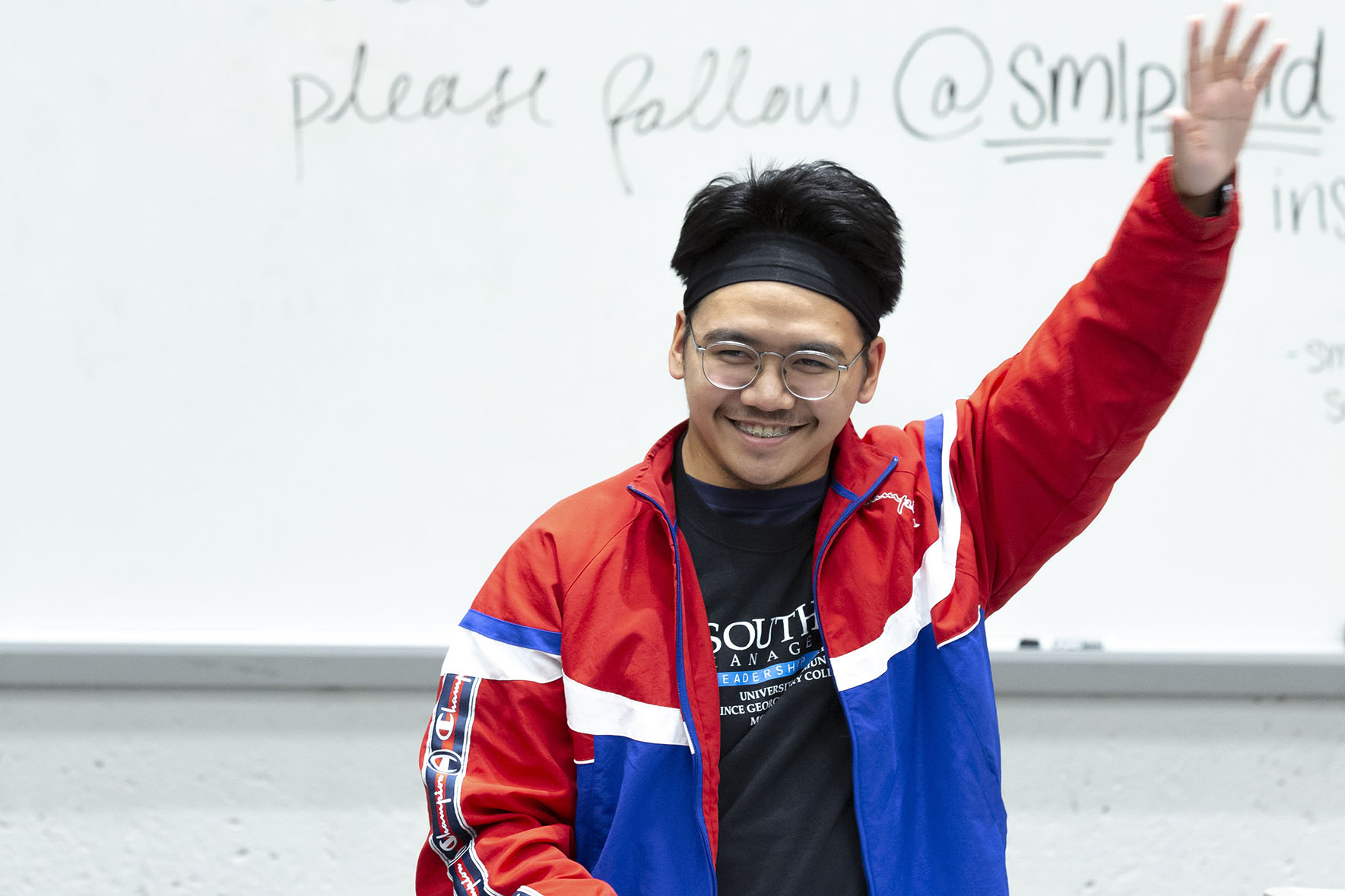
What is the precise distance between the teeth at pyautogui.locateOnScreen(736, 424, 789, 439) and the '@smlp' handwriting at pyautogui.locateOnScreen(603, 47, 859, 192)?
0.70 meters

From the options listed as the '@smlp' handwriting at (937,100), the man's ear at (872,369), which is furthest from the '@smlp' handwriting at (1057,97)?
the man's ear at (872,369)

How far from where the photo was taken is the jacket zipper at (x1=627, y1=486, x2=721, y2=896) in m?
0.95

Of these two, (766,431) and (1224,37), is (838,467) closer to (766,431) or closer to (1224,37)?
(766,431)

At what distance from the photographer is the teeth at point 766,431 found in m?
1.02

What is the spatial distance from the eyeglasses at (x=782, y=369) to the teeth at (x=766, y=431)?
0.04 metres

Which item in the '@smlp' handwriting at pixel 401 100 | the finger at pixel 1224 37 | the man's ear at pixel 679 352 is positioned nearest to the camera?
the finger at pixel 1224 37

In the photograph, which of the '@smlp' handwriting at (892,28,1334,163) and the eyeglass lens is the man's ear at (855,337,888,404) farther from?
the '@smlp' handwriting at (892,28,1334,163)

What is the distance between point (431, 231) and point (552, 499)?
422 millimetres

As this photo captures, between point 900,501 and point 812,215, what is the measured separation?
0.28m

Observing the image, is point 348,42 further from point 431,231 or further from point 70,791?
point 70,791

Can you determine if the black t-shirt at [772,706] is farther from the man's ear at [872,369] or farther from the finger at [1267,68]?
the finger at [1267,68]

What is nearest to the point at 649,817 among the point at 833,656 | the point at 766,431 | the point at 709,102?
the point at 833,656

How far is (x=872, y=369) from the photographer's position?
1079 millimetres

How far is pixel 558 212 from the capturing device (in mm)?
1610
